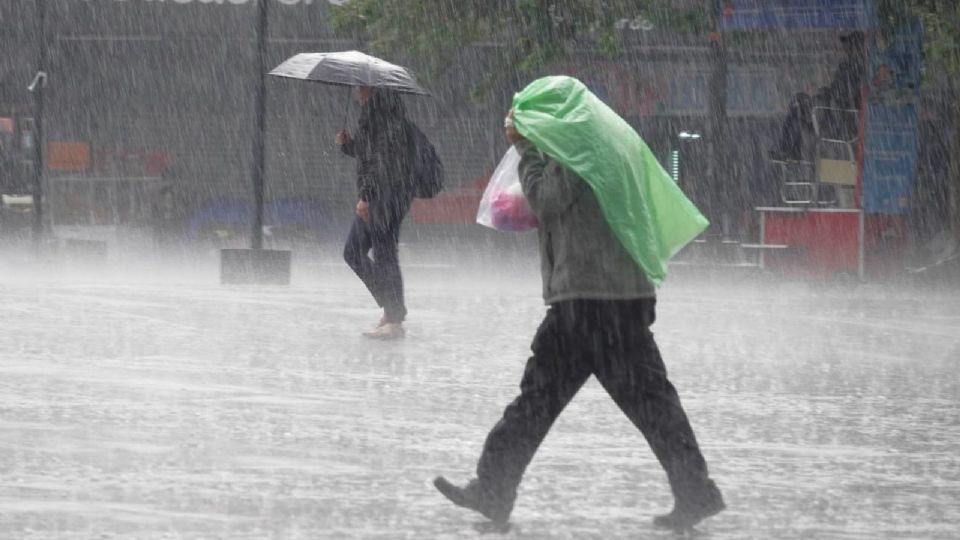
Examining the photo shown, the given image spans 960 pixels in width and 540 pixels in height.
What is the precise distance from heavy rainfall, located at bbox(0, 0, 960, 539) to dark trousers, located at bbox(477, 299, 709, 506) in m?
0.01

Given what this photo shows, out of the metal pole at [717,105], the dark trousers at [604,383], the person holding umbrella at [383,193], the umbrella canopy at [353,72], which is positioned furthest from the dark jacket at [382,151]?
the metal pole at [717,105]

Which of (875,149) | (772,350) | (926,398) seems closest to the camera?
(926,398)

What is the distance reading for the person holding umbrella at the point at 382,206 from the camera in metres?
13.8

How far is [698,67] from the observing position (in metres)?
27.1

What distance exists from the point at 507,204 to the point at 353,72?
24.5ft

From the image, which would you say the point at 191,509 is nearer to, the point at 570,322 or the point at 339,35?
the point at 570,322

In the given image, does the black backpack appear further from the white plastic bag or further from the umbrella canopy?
the white plastic bag

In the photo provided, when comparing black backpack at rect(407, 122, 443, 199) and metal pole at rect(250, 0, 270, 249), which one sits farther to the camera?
metal pole at rect(250, 0, 270, 249)

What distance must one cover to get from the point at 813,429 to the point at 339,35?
57.5 ft

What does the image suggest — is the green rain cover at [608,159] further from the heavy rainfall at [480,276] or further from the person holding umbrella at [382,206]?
the person holding umbrella at [382,206]

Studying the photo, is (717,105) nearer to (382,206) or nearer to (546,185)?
(382,206)

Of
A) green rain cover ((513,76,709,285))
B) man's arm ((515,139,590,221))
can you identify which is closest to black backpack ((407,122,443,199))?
green rain cover ((513,76,709,285))

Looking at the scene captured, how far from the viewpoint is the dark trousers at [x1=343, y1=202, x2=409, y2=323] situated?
45.3 feet

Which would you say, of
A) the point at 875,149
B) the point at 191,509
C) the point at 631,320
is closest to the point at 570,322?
the point at 631,320
